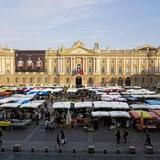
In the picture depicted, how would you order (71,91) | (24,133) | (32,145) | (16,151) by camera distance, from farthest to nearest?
(71,91) → (24,133) → (32,145) → (16,151)

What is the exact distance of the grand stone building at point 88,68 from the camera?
114 metres

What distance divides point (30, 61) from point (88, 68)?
1794cm

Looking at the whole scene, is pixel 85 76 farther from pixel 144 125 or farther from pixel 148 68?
pixel 144 125

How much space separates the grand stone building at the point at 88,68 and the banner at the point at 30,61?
726 cm

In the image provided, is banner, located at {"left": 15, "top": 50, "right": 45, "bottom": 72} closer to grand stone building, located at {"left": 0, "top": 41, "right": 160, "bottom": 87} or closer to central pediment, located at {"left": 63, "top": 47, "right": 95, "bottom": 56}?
grand stone building, located at {"left": 0, "top": 41, "right": 160, "bottom": 87}

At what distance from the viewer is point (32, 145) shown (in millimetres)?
30719

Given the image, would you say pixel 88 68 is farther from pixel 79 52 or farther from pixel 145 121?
pixel 145 121

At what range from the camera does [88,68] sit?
11594 cm

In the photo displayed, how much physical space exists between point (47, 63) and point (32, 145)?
84.8 m

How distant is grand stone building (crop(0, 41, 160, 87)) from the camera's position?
114250mm

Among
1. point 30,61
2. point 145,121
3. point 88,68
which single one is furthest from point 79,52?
point 145,121

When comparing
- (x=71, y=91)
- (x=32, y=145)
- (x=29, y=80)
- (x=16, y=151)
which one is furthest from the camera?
(x=29, y=80)

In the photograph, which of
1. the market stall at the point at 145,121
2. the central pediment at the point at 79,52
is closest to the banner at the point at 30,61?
the central pediment at the point at 79,52

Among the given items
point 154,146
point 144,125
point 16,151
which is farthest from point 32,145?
point 144,125
